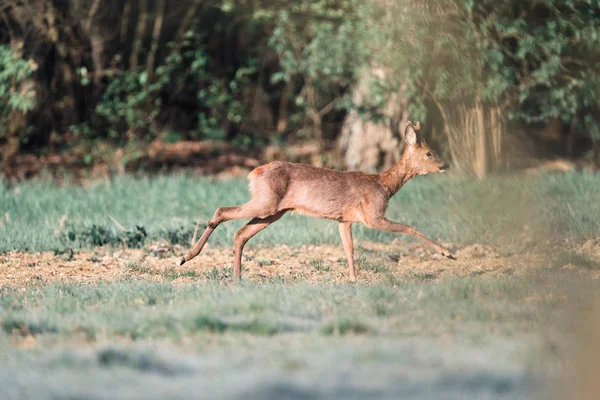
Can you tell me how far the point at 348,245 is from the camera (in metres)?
8.92

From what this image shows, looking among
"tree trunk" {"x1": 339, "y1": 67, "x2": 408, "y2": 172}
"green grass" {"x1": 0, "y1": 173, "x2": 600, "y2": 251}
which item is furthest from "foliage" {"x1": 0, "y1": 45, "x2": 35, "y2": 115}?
"tree trunk" {"x1": 339, "y1": 67, "x2": 408, "y2": 172}

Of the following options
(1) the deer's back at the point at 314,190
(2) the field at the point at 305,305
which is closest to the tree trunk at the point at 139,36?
(2) the field at the point at 305,305

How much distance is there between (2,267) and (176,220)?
2933 millimetres

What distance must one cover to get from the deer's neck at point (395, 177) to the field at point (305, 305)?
30.2 inches

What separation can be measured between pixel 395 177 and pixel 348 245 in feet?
2.82

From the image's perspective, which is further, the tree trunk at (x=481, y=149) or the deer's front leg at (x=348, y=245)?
the tree trunk at (x=481, y=149)

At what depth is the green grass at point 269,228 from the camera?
1105 centimetres

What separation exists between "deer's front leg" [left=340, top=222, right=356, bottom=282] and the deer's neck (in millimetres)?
506

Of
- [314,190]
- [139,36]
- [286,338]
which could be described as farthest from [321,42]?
[286,338]

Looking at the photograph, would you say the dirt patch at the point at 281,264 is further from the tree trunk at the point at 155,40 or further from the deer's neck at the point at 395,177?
the tree trunk at the point at 155,40

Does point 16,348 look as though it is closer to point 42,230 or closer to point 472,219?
point 42,230

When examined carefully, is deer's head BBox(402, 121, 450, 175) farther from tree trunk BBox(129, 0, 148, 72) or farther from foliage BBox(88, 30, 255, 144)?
tree trunk BBox(129, 0, 148, 72)

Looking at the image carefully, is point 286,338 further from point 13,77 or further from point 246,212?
point 13,77

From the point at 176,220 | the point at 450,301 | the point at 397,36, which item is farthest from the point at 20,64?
the point at 450,301
